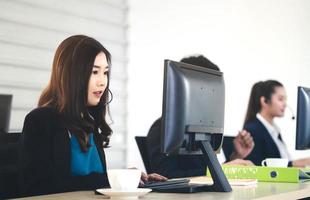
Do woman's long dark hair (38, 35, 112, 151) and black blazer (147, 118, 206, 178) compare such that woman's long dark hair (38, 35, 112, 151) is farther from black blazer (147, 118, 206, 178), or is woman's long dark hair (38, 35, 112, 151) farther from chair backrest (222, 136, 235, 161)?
chair backrest (222, 136, 235, 161)

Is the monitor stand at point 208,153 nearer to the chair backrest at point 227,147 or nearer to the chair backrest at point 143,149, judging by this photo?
the chair backrest at point 143,149

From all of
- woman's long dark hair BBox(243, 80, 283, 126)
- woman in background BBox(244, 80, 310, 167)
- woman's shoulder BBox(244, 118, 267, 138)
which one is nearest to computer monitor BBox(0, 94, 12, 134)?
Result: woman in background BBox(244, 80, 310, 167)

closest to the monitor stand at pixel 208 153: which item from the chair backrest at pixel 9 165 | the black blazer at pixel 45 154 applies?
the black blazer at pixel 45 154

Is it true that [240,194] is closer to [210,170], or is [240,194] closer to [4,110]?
[210,170]

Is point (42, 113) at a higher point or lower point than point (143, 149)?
higher

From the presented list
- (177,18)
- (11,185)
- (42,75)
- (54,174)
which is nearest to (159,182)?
(54,174)

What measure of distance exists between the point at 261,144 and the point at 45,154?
7.06ft

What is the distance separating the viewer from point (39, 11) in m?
3.78

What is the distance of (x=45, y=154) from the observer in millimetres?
2156

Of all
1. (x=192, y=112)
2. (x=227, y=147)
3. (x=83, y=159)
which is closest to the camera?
(x=192, y=112)

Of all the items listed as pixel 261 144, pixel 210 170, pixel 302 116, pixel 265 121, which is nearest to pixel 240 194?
pixel 210 170

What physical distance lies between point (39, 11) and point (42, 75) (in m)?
0.41

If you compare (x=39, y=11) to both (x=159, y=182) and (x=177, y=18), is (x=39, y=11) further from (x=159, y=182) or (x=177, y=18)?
(x=159, y=182)

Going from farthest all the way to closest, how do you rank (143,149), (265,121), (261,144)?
(265,121) < (261,144) < (143,149)
